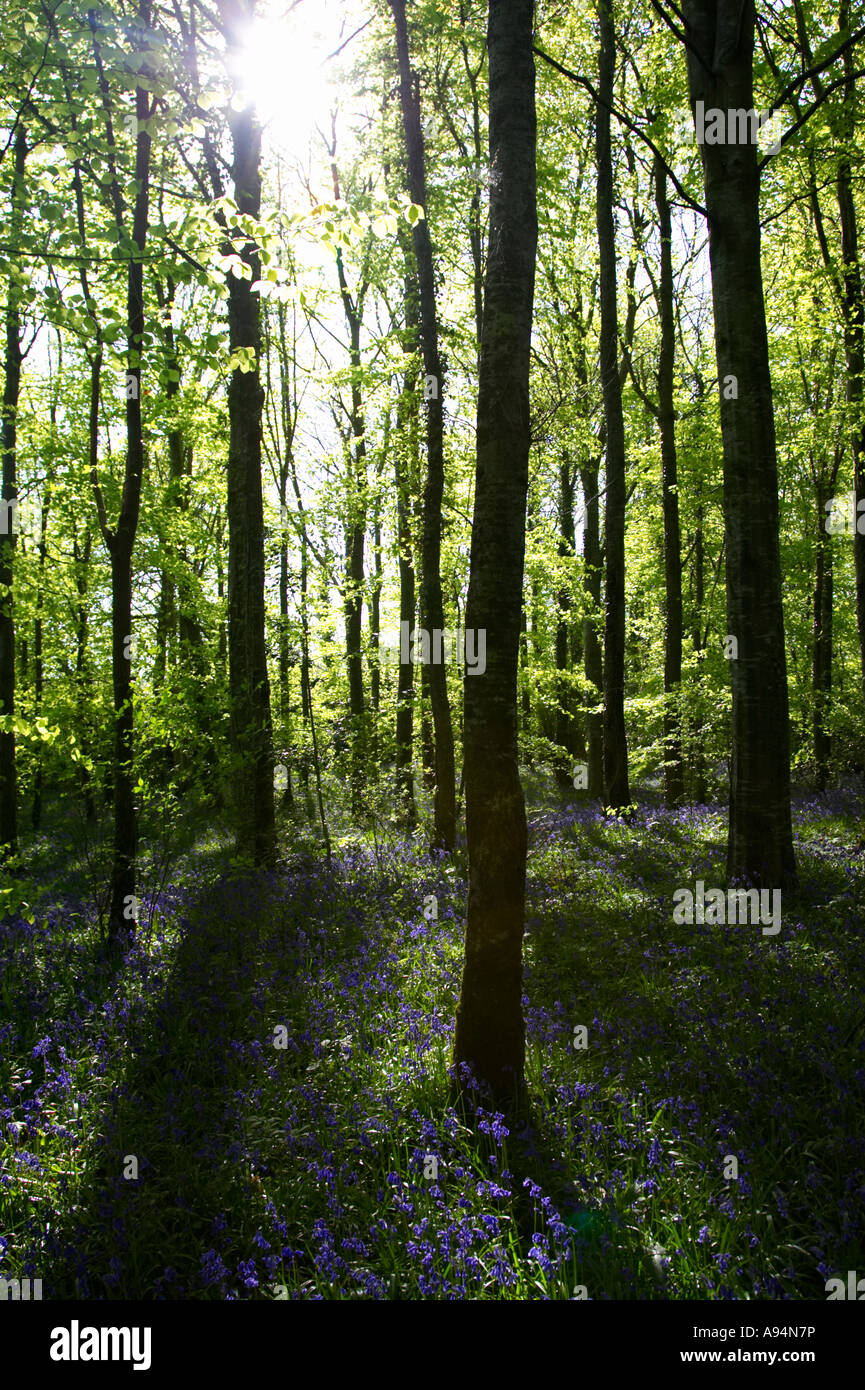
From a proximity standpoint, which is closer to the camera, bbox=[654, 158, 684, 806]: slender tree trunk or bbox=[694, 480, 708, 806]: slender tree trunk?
bbox=[694, 480, 708, 806]: slender tree trunk

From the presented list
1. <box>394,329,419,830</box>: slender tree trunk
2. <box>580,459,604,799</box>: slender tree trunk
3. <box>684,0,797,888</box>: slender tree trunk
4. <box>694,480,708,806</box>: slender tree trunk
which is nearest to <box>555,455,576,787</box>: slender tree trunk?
<box>580,459,604,799</box>: slender tree trunk

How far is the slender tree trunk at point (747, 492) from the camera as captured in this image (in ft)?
23.0

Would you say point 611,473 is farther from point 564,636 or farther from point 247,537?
point 564,636

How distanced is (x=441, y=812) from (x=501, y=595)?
769cm

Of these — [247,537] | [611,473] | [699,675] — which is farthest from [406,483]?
[699,675]

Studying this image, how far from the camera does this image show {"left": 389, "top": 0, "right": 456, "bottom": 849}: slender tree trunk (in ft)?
36.8

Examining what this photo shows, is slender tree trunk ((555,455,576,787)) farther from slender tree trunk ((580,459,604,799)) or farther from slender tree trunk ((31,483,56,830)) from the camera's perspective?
slender tree trunk ((31,483,56,830))

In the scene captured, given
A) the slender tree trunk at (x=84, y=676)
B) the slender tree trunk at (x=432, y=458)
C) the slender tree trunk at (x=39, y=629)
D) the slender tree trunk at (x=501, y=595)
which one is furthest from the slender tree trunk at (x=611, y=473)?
the slender tree trunk at (x=39, y=629)

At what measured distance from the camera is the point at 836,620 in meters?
24.9

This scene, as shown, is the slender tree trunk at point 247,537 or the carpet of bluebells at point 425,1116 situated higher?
the slender tree trunk at point 247,537

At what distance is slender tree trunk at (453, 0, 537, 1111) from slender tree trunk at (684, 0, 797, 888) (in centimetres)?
371

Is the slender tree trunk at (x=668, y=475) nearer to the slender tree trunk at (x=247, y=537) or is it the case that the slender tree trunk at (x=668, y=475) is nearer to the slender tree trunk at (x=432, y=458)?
the slender tree trunk at (x=432, y=458)

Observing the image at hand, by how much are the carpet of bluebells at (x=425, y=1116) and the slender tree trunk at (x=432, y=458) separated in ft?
13.0
